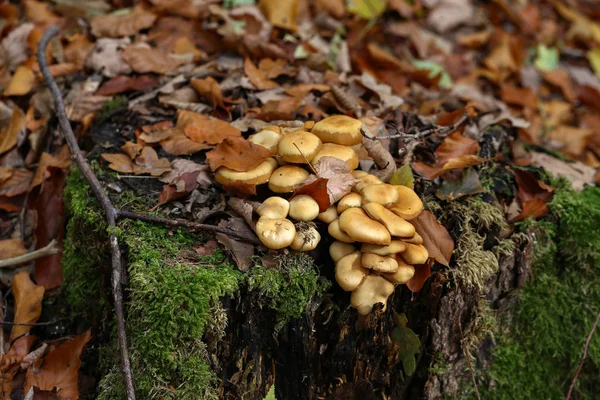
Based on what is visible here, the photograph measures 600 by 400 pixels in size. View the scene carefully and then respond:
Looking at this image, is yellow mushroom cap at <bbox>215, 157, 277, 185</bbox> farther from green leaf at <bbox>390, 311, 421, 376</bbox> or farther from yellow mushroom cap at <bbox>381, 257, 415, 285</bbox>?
green leaf at <bbox>390, 311, 421, 376</bbox>

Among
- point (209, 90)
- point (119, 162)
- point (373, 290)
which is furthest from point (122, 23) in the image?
point (373, 290)

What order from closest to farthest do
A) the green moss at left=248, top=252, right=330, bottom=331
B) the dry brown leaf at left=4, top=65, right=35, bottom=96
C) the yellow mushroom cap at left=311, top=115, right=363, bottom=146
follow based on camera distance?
the green moss at left=248, top=252, right=330, bottom=331 → the yellow mushroom cap at left=311, top=115, right=363, bottom=146 → the dry brown leaf at left=4, top=65, right=35, bottom=96

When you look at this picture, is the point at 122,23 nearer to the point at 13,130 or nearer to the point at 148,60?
the point at 148,60

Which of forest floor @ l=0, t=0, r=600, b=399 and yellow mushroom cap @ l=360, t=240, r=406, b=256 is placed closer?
yellow mushroom cap @ l=360, t=240, r=406, b=256

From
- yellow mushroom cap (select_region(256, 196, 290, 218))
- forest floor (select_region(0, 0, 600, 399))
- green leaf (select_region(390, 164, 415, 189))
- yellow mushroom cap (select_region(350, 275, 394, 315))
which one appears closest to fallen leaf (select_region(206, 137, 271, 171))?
forest floor (select_region(0, 0, 600, 399))

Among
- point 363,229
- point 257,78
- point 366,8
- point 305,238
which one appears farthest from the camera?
point 366,8
